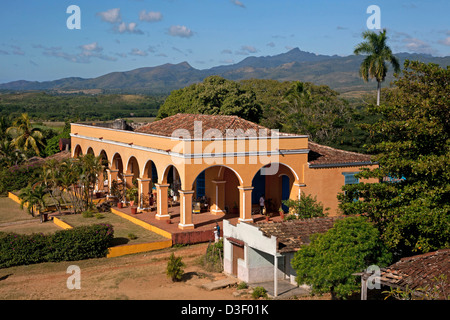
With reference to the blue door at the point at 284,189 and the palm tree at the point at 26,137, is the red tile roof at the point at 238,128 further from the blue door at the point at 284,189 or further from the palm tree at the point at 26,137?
the palm tree at the point at 26,137

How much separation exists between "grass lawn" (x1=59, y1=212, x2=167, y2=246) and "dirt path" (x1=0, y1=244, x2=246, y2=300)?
160 cm

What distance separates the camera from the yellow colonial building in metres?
22.6

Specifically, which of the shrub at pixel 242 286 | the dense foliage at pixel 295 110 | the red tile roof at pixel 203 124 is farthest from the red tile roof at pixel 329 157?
the shrub at pixel 242 286

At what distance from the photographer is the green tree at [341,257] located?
526 inches

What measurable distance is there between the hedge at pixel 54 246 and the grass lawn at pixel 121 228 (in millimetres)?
1353

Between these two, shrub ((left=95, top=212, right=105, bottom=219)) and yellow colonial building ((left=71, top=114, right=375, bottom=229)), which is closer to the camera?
yellow colonial building ((left=71, top=114, right=375, bottom=229))

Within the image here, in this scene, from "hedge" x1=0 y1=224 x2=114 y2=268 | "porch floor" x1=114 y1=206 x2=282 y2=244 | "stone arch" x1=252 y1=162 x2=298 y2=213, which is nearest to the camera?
"hedge" x1=0 y1=224 x2=114 y2=268

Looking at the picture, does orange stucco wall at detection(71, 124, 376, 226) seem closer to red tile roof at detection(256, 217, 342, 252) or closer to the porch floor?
the porch floor

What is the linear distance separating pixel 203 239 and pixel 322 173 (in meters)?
7.41

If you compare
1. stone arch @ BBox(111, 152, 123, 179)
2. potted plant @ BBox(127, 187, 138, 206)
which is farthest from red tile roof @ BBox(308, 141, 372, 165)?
stone arch @ BBox(111, 152, 123, 179)

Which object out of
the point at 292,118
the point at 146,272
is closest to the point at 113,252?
the point at 146,272

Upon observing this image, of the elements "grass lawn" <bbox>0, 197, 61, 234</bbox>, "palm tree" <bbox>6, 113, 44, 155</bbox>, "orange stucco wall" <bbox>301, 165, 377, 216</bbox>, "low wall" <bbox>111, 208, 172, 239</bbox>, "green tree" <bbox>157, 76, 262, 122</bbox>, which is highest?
"green tree" <bbox>157, 76, 262, 122</bbox>

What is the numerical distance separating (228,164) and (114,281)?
8276 millimetres
